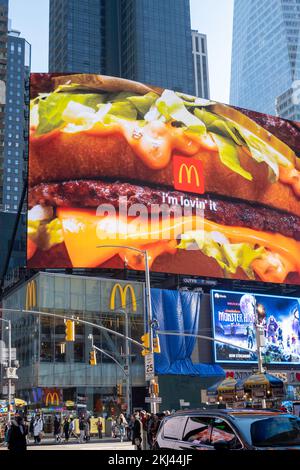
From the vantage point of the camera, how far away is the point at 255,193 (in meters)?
76.0

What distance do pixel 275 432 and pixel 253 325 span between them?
60.7 metres

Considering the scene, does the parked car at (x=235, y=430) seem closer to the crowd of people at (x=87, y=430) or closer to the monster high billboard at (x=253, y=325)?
the crowd of people at (x=87, y=430)

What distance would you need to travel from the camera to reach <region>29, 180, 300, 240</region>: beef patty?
64.0 meters

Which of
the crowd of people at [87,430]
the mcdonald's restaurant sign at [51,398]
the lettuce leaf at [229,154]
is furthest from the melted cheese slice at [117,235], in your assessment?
the crowd of people at [87,430]

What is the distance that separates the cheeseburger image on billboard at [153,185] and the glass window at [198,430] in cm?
4978

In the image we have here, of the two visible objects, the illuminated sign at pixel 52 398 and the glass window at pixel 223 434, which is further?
the illuminated sign at pixel 52 398

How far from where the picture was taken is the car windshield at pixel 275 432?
34.2ft

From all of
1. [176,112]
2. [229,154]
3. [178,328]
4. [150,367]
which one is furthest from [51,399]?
[229,154]

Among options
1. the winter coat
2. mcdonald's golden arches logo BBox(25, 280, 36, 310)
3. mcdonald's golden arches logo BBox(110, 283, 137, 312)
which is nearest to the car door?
the winter coat

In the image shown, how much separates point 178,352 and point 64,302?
42.7ft

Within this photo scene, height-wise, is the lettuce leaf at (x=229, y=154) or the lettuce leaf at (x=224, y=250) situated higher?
the lettuce leaf at (x=229, y=154)

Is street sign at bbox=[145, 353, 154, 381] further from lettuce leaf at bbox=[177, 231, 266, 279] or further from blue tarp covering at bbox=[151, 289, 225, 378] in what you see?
lettuce leaf at bbox=[177, 231, 266, 279]

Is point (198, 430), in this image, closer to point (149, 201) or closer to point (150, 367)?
point (150, 367)

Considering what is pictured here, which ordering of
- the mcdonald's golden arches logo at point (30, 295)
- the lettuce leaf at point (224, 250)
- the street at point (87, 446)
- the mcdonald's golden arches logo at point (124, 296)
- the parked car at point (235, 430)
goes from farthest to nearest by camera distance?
the lettuce leaf at point (224, 250)
the mcdonald's golden arches logo at point (124, 296)
the mcdonald's golden arches logo at point (30, 295)
the street at point (87, 446)
the parked car at point (235, 430)
